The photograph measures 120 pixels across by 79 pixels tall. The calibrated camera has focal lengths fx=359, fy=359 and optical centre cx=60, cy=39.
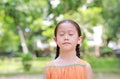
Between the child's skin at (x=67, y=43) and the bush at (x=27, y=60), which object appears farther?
the bush at (x=27, y=60)

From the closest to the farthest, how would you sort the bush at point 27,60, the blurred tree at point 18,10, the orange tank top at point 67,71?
the orange tank top at point 67,71
the blurred tree at point 18,10
the bush at point 27,60

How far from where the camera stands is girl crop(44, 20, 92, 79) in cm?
161

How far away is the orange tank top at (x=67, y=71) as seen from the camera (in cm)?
160

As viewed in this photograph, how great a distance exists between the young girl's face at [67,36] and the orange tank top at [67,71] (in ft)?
0.28

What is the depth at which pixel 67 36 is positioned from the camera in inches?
64.2

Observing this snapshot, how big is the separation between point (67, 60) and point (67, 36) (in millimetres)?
114

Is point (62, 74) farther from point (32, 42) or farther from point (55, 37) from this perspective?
point (32, 42)

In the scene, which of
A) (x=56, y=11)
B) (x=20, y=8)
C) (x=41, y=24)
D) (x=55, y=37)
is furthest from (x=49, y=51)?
(x=55, y=37)

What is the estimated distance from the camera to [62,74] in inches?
63.0

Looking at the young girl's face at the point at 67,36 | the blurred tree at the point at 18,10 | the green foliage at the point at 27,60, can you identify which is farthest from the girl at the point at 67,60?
the green foliage at the point at 27,60

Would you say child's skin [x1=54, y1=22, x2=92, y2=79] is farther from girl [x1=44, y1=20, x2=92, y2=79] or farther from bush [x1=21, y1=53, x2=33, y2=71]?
bush [x1=21, y1=53, x2=33, y2=71]

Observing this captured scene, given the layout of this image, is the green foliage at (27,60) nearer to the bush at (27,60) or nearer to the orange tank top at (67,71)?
the bush at (27,60)

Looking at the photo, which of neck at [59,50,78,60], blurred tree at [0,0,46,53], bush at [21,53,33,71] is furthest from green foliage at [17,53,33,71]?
neck at [59,50,78,60]

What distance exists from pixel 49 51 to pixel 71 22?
28.9 metres
